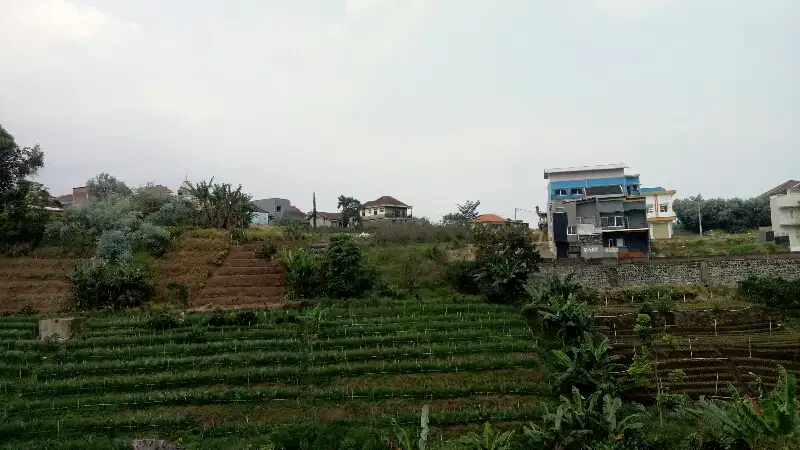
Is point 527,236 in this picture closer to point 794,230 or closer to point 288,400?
point 288,400

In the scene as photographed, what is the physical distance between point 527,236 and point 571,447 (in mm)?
12180

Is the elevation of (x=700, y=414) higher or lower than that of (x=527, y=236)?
lower

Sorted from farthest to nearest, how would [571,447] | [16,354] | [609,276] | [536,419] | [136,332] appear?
[609,276]
[136,332]
[16,354]
[536,419]
[571,447]

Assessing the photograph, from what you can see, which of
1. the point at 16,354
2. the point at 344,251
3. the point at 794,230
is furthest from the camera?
the point at 794,230

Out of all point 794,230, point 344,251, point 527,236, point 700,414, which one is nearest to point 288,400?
point 344,251

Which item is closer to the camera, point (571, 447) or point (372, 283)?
point (571, 447)

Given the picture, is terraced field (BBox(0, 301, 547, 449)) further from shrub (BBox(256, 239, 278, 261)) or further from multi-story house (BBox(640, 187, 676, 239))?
multi-story house (BBox(640, 187, 676, 239))

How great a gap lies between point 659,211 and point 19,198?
3799cm

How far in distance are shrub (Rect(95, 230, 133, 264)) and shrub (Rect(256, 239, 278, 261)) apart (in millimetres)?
5394


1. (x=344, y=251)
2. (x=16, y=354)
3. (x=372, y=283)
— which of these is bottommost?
(x=16, y=354)

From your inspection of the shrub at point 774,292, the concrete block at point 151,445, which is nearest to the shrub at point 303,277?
the concrete block at point 151,445

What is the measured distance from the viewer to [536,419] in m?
13.4

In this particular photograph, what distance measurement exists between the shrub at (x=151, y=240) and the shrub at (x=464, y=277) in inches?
517

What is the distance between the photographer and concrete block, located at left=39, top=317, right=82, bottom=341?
17516 mm
